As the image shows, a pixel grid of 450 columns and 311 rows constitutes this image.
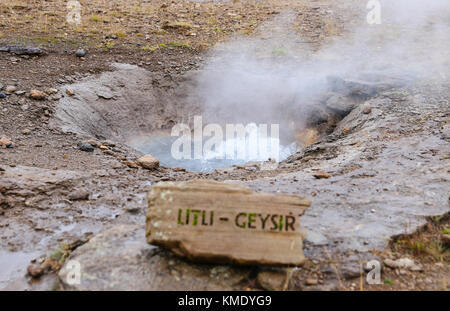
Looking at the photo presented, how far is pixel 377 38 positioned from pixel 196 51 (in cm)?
426

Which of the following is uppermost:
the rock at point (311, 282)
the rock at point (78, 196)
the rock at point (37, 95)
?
the rock at point (37, 95)

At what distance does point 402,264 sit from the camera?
253 cm

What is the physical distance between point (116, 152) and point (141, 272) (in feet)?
A: 9.40

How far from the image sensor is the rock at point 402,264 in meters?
2.52

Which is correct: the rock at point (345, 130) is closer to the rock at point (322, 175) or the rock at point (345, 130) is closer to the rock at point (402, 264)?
the rock at point (322, 175)

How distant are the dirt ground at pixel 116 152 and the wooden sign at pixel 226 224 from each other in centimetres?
16

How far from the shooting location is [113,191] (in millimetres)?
3756

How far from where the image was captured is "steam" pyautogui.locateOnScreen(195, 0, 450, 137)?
6.77 meters

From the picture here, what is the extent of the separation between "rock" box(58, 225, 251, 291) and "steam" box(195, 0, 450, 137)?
477 centimetres

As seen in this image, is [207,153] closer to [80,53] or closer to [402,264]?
[80,53]

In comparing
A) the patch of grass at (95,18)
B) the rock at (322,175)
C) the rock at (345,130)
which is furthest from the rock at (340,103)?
the patch of grass at (95,18)

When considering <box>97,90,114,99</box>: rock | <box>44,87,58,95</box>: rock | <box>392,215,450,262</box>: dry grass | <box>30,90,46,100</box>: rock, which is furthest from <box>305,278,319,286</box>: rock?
<box>97,90,114,99</box>: rock

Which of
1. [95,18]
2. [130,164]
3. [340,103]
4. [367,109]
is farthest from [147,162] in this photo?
[95,18]
